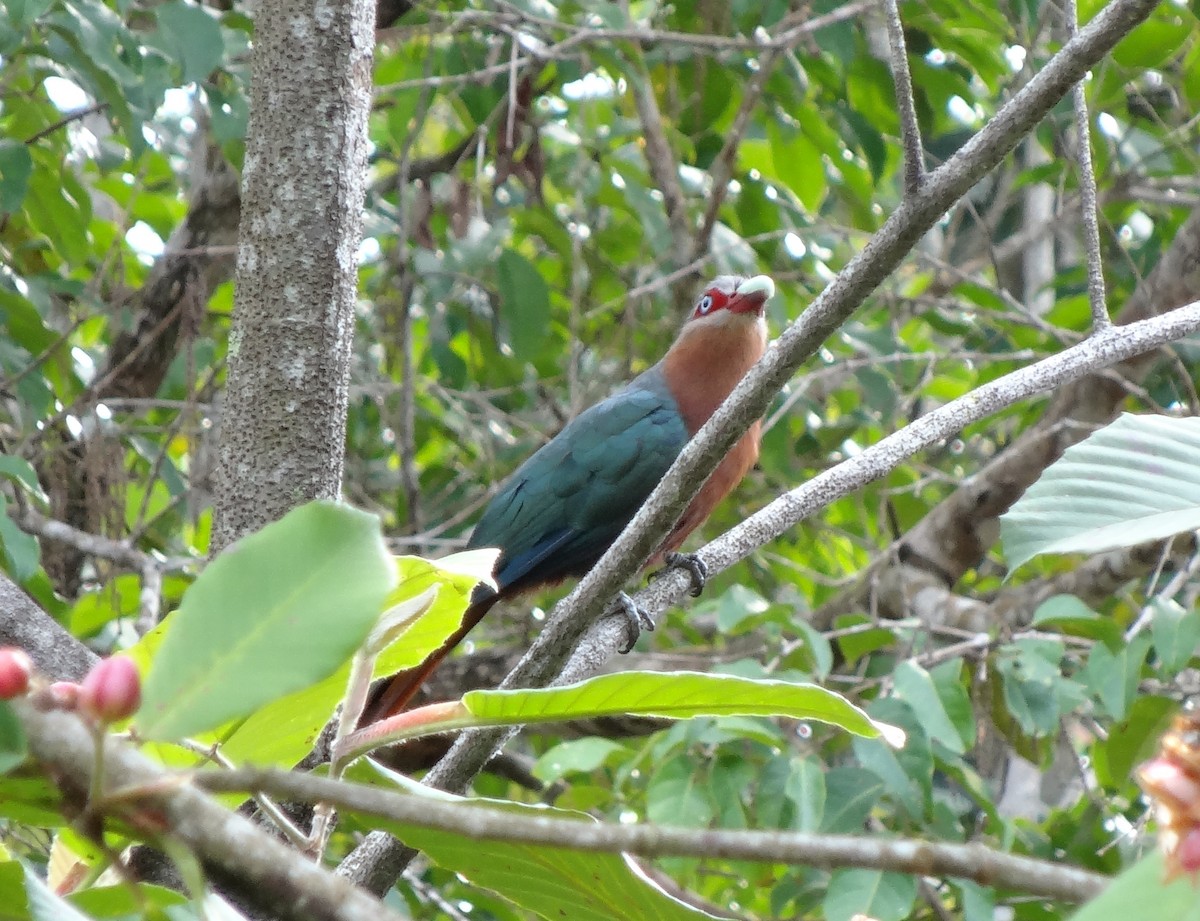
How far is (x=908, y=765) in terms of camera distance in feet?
10.0

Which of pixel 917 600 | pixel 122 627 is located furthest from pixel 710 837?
pixel 917 600

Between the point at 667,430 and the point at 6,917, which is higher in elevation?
the point at 6,917

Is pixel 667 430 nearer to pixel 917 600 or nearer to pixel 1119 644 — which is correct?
pixel 917 600

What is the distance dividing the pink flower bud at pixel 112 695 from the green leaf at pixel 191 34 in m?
2.42

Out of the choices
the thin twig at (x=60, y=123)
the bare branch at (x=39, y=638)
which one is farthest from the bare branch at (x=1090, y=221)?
the thin twig at (x=60, y=123)

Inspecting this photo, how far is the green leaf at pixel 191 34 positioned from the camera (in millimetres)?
2807

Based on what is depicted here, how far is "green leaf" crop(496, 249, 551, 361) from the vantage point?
4.31m

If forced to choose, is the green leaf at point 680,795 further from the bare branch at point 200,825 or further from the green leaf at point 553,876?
the bare branch at point 200,825

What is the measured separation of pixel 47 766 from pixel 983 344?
16.1ft

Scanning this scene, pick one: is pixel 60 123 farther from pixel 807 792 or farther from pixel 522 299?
pixel 807 792

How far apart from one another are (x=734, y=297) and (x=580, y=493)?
33.4 inches

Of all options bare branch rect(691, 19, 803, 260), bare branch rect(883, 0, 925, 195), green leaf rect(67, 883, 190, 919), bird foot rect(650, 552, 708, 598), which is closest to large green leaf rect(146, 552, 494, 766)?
green leaf rect(67, 883, 190, 919)

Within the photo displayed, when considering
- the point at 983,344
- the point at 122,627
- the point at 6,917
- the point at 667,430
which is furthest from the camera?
the point at 983,344

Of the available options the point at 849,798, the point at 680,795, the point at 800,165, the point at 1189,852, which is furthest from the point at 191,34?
the point at 1189,852
